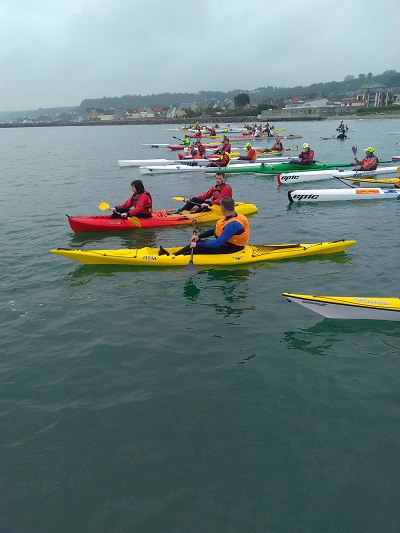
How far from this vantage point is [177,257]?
945cm

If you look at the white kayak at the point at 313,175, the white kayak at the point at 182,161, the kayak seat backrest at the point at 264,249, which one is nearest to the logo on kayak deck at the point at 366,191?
the white kayak at the point at 313,175

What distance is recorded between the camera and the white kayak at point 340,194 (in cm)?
1606

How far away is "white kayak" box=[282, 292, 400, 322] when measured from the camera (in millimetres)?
6828

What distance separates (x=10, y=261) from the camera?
10.4 m

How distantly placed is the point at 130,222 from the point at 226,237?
4531mm

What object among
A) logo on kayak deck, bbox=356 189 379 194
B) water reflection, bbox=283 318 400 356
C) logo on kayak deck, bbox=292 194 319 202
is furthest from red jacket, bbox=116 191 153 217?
logo on kayak deck, bbox=356 189 379 194

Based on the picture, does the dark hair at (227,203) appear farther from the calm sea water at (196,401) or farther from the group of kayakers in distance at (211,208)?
the calm sea water at (196,401)

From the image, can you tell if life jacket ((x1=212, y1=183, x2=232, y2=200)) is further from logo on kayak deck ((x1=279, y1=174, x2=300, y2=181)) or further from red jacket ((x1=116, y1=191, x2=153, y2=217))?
logo on kayak deck ((x1=279, y1=174, x2=300, y2=181))

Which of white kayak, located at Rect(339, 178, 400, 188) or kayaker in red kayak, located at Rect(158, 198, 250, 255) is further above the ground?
kayaker in red kayak, located at Rect(158, 198, 250, 255)

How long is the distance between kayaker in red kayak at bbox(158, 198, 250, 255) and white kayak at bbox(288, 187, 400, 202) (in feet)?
→ 24.6

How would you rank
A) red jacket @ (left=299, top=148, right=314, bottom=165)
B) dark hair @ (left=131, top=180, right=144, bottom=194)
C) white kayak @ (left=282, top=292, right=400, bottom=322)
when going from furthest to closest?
1. red jacket @ (left=299, top=148, right=314, bottom=165)
2. dark hair @ (left=131, top=180, right=144, bottom=194)
3. white kayak @ (left=282, top=292, right=400, bottom=322)

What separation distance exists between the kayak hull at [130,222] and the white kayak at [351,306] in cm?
645

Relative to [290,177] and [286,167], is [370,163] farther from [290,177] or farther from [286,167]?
[286,167]

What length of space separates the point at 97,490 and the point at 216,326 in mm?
3488
